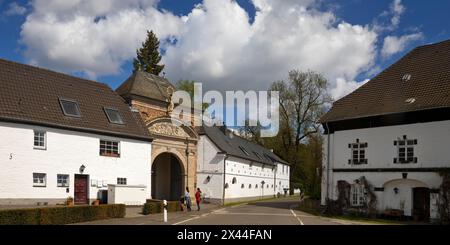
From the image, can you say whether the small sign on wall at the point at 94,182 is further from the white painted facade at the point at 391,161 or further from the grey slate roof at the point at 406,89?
the grey slate roof at the point at 406,89

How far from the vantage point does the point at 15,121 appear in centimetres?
2509

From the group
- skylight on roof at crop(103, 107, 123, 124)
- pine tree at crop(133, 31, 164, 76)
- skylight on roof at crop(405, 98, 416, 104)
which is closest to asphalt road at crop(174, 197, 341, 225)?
skylight on roof at crop(405, 98, 416, 104)

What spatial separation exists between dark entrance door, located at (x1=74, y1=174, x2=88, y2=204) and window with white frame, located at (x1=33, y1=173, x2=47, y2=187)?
2258 mm

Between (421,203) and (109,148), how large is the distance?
20.0 metres

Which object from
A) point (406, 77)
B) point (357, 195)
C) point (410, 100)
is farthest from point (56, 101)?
point (406, 77)

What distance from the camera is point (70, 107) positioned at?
29.6 m

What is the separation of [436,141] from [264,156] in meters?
34.1

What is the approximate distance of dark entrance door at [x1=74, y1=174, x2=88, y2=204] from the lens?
28.5 m

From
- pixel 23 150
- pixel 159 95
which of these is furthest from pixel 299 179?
pixel 23 150

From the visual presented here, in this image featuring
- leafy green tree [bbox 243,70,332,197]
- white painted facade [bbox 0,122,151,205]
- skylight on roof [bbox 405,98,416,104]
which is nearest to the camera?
white painted facade [bbox 0,122,151,205]

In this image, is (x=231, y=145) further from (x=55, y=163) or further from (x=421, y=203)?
(x=421, y=203)

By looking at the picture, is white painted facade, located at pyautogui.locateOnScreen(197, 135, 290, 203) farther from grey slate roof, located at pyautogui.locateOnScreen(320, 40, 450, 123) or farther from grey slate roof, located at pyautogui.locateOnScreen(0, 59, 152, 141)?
grey slate roof, located at pyautogui.locateOnScreen(320, 40, 450, 123)

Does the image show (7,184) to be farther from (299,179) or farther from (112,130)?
(299,179)

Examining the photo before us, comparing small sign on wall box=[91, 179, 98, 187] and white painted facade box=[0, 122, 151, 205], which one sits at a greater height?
white painted facade box=[0, 122, 151, 205]
